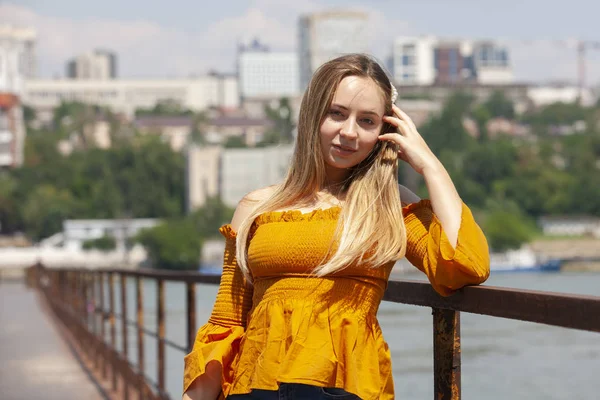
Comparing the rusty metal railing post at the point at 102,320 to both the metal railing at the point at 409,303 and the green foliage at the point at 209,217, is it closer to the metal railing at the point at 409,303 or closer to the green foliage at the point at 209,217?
the metal railing at the point at 409,303

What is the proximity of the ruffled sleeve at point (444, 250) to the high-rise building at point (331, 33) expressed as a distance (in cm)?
18249

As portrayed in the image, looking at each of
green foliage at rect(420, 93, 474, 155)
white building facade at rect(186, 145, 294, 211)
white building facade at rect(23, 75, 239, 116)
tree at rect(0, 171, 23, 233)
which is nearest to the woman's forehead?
tree at rect(0, 171, 23, 233)

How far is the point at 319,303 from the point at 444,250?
25cm

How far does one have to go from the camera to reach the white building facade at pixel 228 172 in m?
109

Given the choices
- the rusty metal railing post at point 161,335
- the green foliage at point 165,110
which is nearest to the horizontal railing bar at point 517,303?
the rusty metal railing post at point 161,335

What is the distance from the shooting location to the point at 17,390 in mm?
7871

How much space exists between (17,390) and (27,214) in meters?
Result: 93.9

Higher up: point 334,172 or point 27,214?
point 334,172

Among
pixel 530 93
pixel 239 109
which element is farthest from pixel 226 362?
pixel 530 93

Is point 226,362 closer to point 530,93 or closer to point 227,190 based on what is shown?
point 227,190

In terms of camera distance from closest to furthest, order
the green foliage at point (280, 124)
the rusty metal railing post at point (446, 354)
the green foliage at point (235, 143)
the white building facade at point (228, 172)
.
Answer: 1. the rusty metal railing post at point (446, 354)
2. the white building facade at point (228, 172)
3. the green foliage at point (280, 124)
4. the green foliage at point (235, 143)

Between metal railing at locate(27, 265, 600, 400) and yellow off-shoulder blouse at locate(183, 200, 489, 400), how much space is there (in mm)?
82

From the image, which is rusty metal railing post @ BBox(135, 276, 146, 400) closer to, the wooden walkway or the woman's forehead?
the wooden walkway

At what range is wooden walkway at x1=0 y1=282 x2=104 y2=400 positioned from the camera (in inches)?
308
